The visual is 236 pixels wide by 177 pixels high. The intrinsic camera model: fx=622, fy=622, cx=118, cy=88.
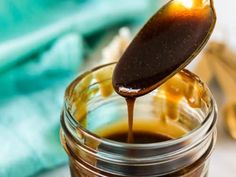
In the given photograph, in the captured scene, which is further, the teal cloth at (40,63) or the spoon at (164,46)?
the teal cloth at (40,63)

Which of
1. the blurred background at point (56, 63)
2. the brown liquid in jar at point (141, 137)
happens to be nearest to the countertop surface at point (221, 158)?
the blurred background at point (56, 63)

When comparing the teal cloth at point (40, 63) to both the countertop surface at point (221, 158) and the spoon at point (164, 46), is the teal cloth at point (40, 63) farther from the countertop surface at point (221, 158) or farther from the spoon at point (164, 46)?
the spoon at point (164, 46)

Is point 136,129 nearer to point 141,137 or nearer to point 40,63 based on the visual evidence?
point 141,137

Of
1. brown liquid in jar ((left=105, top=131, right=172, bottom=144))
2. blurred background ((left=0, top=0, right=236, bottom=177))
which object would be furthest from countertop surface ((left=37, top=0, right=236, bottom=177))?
brown liquid in jar ((left=105, top=131, right=172, bottom=144))

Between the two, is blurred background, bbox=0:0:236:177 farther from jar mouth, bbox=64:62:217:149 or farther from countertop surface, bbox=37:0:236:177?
jar mouth, bbox=64:62:217:149

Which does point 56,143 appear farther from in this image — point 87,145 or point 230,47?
point 230,47

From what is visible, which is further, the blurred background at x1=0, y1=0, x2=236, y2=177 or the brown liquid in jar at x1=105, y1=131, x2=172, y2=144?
the blurred background at x1=0, y1=0, x2=236, y2=177
